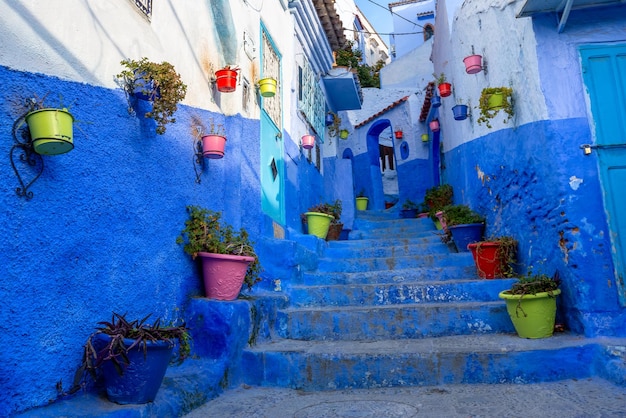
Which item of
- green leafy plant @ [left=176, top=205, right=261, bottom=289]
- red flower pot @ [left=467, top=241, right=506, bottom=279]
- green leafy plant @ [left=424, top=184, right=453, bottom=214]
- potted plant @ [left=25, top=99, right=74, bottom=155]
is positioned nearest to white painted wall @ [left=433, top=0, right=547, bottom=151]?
green leafy plant @ [left=424, top=184, right=453, bottom=214]

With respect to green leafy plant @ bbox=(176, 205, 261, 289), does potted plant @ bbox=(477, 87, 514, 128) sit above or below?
above

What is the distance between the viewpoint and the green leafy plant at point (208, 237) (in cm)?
445

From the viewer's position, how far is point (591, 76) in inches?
191

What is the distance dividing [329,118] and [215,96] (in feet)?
21.9

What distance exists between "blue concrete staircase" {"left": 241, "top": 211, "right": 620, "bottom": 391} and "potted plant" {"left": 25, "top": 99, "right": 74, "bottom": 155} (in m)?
2.43

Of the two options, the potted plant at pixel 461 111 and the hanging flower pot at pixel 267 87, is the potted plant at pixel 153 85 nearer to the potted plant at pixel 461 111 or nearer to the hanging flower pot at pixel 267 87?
the hanging flower pot at pixel 267 87

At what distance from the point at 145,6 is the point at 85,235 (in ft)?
6.96

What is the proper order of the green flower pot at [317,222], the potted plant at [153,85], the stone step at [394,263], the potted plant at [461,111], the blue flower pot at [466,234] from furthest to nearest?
the green flower pot at [317,222], the potted plant at [461,111], the blue flower pot at [466,234], the stone step at [394,263], the potted plant at [153,85]

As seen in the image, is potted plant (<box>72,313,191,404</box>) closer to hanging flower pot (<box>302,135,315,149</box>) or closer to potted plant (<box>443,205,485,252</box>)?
potted plant (<box>443,205,485,252</box>)

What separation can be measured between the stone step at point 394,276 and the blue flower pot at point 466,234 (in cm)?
96

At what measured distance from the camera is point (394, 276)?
6039mm

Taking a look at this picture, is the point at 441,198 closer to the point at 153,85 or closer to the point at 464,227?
the point at 464,227

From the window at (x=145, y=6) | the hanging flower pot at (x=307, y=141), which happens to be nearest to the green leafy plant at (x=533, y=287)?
the window at (x=145, y=6)

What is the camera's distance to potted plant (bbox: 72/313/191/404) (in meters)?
2.87
